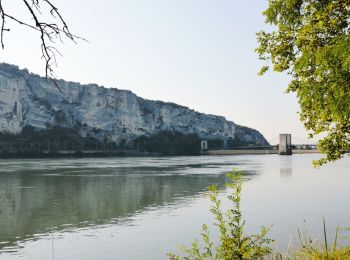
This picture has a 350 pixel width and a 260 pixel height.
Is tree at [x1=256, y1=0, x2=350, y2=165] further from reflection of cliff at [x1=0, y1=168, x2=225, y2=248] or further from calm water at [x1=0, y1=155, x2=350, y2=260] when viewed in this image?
reflection of cliff at [x1=0, y1=168, x2=225, y2=248]

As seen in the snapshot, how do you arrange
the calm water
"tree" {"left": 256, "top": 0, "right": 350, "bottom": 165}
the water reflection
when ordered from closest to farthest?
"tree" {"left": 256, "top": 0, "right": 350, "bottom": 165}, the calm water, the water reflection

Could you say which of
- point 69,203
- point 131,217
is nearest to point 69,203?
point 69,203

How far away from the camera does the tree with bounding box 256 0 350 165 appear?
378 inches

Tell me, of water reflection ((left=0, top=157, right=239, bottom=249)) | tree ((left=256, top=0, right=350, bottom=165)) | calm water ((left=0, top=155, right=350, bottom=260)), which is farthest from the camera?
water reflection ((left=0, top=157, right=239, bottom=249))

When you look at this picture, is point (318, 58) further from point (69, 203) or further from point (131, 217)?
point (69, 203)

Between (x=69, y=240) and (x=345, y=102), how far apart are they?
2210 cm

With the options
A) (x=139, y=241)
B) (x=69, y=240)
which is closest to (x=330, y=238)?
(x=139, y=241)

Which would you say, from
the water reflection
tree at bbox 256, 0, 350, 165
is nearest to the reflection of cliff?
the water reflection

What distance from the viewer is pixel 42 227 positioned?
33.1m

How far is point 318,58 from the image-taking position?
9508 mm

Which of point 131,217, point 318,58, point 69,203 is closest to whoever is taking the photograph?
point 318,58

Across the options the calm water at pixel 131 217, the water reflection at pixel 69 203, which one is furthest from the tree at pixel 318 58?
the water reflection at pixel 69 203

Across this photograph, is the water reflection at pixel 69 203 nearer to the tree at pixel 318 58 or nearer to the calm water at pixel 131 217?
the calm water at pixel 131 217

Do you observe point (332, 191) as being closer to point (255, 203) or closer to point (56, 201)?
point (255, 203)
